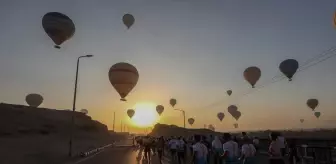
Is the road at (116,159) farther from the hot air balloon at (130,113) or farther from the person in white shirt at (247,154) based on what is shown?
the hot air balloon at (130,113)

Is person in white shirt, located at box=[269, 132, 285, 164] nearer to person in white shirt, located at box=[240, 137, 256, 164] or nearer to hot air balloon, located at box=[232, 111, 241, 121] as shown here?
person in white shirt, located at box=[240, 137, 256, 164]

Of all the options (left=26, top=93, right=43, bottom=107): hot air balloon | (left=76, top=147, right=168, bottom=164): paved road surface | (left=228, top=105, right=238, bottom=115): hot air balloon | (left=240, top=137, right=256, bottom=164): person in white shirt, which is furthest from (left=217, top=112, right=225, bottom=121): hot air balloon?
(left=240, top=137, right=256, bottom=164): person in white shirt

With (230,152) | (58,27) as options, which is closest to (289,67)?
(58,27)

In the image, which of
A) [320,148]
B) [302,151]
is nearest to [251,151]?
[320,148]

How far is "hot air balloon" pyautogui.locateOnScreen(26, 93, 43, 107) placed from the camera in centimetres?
10188

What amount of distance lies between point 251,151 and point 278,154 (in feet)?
3.61

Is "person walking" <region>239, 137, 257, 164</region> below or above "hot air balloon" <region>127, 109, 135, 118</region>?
below

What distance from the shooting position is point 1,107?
102m

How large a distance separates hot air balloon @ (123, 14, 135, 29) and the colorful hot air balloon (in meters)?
8.53

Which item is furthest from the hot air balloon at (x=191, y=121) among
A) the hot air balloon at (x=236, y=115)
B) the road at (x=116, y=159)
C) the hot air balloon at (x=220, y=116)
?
the road at (x=116, y=159)

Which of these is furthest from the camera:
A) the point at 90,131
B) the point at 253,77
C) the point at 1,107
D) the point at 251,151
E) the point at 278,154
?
the point at 90,131

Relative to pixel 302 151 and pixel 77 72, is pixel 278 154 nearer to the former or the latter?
pixel 302 151

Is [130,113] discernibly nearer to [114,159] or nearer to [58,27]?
[58,27]

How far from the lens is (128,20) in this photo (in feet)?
141
